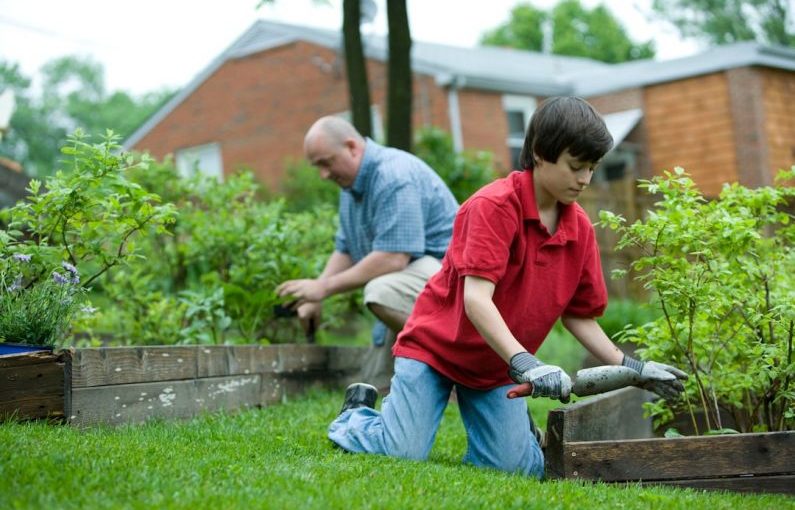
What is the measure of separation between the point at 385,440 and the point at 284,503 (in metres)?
1.34

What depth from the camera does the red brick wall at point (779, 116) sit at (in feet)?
67.7

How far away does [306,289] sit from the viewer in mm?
5895

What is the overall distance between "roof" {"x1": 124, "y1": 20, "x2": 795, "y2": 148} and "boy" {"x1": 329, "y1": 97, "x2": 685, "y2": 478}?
52.5ft

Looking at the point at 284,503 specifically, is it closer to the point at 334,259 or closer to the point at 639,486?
the point at 639,486

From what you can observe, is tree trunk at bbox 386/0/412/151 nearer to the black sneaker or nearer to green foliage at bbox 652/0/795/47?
the black sneaker

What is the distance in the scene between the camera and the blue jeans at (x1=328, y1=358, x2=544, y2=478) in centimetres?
422

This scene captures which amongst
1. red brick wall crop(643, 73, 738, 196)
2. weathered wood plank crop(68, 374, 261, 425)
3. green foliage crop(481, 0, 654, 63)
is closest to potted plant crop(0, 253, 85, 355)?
weathered wood plank crop(68, 374, 261, 425)

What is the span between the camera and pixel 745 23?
38.1 metres

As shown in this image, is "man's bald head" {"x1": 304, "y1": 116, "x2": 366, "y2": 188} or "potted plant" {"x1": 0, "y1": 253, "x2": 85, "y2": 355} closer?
"potted plant" {"x1": 0, "y1": 253, "x2": 85, "y2": 355}

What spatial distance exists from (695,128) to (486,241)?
18491mm

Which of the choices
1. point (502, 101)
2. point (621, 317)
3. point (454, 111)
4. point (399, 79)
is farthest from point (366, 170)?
point (502, 101)

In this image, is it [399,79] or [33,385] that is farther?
[399,79]

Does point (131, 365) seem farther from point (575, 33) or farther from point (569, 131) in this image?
point (575, 33)

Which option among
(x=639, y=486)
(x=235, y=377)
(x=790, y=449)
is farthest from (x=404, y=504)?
(x=235, y=377)
